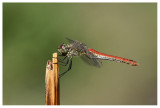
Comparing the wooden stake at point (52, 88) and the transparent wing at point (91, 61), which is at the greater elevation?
the transparent wing at point (91, 61)

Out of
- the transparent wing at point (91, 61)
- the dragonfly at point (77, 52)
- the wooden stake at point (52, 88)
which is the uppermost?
the dragonfly at point (77, 52)

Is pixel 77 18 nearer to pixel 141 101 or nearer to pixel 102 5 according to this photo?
pixel 102 5

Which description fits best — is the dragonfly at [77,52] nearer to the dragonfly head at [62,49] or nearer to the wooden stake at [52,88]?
the dragonfly head at [62,49]

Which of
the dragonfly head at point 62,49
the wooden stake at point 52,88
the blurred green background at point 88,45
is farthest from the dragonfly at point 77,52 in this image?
the blurred green background at point 88,45

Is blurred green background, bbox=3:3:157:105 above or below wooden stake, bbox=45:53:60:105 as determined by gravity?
above

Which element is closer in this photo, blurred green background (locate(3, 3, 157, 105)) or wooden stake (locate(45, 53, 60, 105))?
wooden stake (locate(45, 53, 60, 105))

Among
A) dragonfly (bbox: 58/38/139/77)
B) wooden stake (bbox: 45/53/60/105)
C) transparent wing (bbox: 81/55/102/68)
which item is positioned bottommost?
wooden stake (bbox: 45/53/60/105)

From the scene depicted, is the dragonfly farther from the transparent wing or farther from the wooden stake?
the wooden stake

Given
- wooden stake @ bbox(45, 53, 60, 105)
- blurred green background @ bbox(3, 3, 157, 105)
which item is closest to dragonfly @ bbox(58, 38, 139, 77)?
wooden stake @ bbox(45, 53, 60, 105)

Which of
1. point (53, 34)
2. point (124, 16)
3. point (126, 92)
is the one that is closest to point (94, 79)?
point (126, 92)
